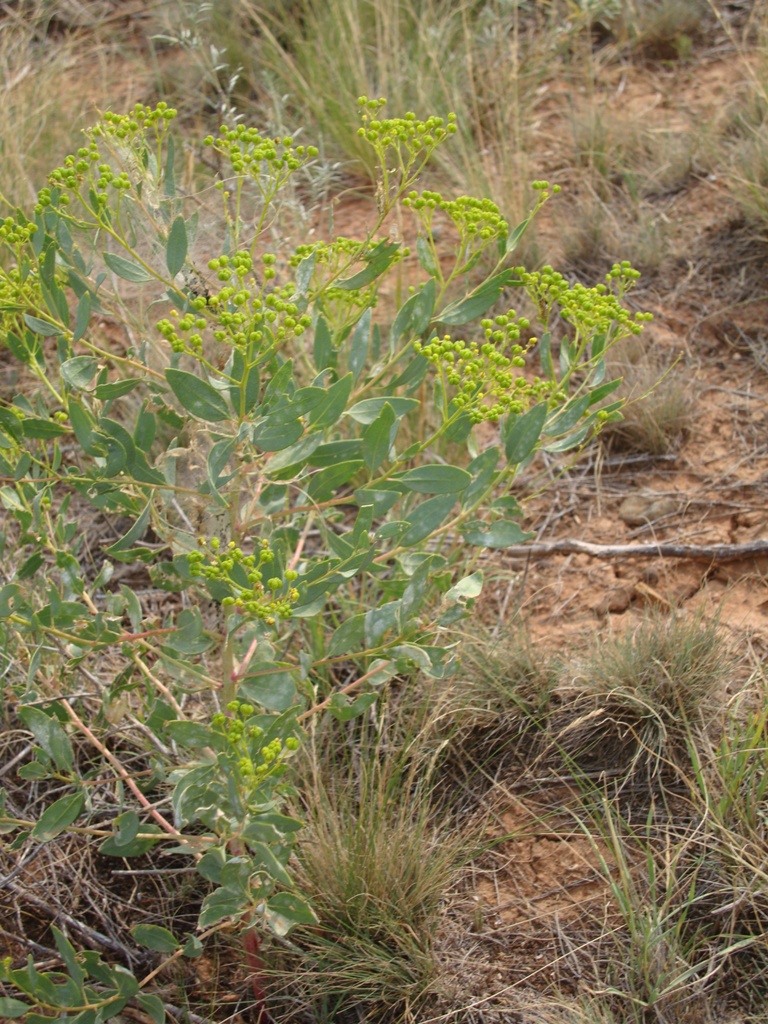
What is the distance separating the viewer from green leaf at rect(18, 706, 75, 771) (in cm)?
165

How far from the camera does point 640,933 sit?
5.48 ft

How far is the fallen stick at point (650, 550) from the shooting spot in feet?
7.87

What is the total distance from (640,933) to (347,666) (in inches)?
36.2

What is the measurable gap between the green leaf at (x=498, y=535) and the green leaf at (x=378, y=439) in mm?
256

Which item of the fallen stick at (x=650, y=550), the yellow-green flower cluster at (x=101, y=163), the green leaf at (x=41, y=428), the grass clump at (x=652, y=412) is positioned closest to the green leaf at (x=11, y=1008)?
the green leaf at (x=41, y=428)

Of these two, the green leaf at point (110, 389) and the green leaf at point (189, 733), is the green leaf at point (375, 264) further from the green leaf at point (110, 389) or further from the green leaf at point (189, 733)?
the green leaf at point (189, 733)

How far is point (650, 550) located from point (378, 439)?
3.69 ft

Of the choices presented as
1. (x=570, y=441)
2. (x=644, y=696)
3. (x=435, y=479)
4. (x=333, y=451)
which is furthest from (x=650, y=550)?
(x=333, y=451)

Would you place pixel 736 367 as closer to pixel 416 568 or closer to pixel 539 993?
pixel 416 568

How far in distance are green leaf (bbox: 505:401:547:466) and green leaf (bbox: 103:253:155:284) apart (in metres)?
0.65

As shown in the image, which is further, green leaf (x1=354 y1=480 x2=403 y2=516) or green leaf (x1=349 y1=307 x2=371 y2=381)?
green leaf (x1=349 y1=307 x2=371 y2=381)

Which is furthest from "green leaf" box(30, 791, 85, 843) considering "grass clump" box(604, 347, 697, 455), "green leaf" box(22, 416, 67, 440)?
"grass clump" box(604, 347, 697, 455)

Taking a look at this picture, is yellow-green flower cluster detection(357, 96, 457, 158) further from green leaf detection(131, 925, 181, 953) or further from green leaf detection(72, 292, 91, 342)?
green leaf detection(131, 925, 181, 953)

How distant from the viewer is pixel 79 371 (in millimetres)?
1578
